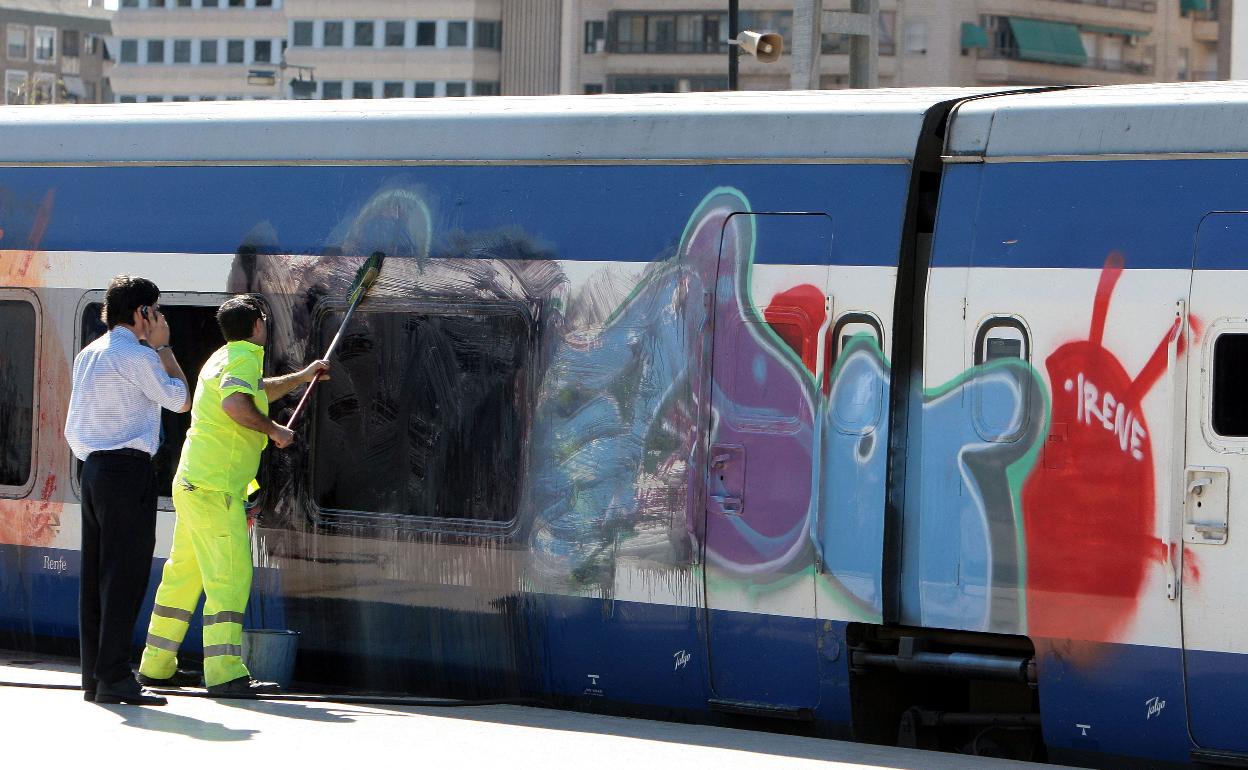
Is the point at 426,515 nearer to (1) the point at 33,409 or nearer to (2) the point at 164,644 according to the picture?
(2) the point at 164,644

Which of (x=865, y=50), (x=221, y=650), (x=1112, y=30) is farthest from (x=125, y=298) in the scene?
(x=1112, y=30)

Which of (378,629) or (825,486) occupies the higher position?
(825,486)

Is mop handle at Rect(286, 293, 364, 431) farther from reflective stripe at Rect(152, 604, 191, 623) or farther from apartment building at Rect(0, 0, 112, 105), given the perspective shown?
apartment building at Rect(0, 0, 112, 105)

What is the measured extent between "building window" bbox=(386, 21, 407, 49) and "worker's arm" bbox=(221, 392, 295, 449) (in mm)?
85192

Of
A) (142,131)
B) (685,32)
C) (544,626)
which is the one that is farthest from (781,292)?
(685,32)

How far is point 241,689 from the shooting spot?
880 centimetres

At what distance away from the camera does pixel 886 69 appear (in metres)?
75.3

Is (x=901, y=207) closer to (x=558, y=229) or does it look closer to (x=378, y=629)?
(x=558, y=229)

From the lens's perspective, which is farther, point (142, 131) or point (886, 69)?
point (886, 69)

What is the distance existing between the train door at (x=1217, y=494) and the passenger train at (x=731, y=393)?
0.01 metres

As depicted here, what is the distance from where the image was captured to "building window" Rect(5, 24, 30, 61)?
128625 mm

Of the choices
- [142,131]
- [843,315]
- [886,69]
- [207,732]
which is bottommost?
[207,732]

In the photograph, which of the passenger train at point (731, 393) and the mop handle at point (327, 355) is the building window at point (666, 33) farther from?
the mop handle at point (327, 355)

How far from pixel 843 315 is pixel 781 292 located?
1.02 feet
